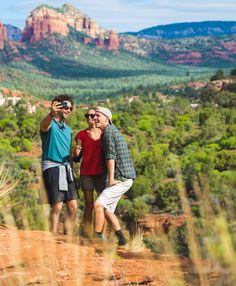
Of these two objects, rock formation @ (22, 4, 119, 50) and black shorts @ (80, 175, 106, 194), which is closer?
black shorts @ (80, 175, 106, 194)

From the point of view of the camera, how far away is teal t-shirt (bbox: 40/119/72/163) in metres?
4.73

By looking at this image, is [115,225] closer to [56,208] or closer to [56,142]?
[56,208]

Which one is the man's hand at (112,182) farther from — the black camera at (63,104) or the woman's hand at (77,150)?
the black camera at (63,104)

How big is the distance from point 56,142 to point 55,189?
0.40 m

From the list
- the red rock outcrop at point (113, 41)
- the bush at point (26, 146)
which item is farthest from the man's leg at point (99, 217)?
the red rock outcrop at point (113, 41)

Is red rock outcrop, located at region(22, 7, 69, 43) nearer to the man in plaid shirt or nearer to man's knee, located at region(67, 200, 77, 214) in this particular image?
man's knee, located at region(67, 200, 77, 214)

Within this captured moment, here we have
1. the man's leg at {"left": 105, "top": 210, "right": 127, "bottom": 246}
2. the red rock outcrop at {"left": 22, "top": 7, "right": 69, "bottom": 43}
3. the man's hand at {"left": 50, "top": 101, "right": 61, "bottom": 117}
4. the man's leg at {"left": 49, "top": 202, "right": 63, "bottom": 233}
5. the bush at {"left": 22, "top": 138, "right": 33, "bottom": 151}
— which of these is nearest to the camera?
the man's hand at {"left": 50, "top": 101, "right": 61, "bottom": 117}

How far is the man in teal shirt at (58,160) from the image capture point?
4723 millimetres

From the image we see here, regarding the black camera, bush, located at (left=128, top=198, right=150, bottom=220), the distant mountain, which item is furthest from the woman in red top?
the distant mountain

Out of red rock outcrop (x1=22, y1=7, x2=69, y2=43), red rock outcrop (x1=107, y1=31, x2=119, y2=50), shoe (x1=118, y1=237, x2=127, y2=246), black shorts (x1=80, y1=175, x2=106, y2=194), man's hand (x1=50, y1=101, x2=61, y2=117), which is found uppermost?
red rock outcrop (x1=22, y1=7, x2=69, y2=43)

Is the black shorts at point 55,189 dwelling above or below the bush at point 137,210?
above

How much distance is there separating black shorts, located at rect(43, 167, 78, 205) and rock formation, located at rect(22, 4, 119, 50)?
487ft

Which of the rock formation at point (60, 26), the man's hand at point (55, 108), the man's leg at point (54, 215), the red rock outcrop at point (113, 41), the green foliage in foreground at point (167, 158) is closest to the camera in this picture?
the man's hand at point (55, 108)

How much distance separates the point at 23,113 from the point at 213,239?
126ft
